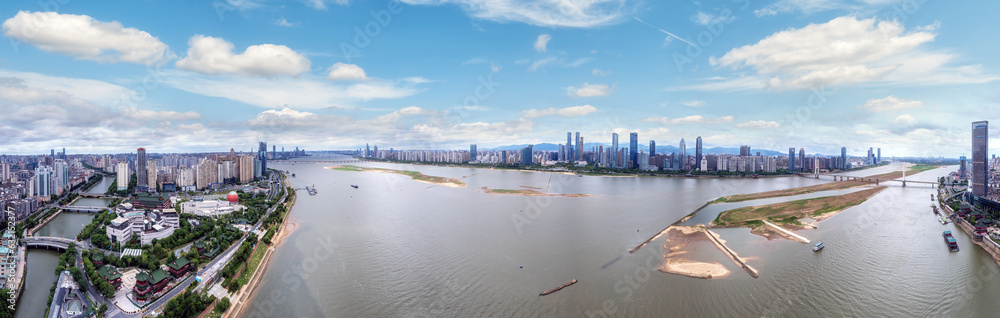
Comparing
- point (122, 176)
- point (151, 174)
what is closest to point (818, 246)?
point (151, 174)

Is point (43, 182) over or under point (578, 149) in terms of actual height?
under

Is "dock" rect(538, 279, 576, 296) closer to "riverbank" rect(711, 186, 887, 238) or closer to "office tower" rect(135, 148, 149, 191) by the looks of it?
"riverbank" rect(711, 186, 887, 238)

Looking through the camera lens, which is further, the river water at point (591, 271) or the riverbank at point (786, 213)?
the riverbank at point (786, 213)

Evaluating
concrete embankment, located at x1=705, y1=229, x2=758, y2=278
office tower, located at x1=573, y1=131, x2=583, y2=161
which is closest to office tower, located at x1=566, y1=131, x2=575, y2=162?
office tower, located at x1=573, y1=131, x2=583, y2=161

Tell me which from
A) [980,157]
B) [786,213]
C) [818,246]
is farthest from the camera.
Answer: [980,157]

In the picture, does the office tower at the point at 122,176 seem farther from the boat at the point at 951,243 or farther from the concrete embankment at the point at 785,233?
the boat at the point at 951,243

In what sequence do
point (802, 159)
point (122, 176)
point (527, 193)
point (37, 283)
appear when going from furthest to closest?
point (802, 159) < point (122, 176) < point (527, 193) < point (37, 283)

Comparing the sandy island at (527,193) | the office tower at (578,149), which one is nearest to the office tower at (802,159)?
the office tower at (578,149)

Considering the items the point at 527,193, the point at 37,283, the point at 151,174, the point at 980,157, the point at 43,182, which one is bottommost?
the point at 37,283

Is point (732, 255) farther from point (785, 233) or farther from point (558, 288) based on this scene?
point (558, 288)
